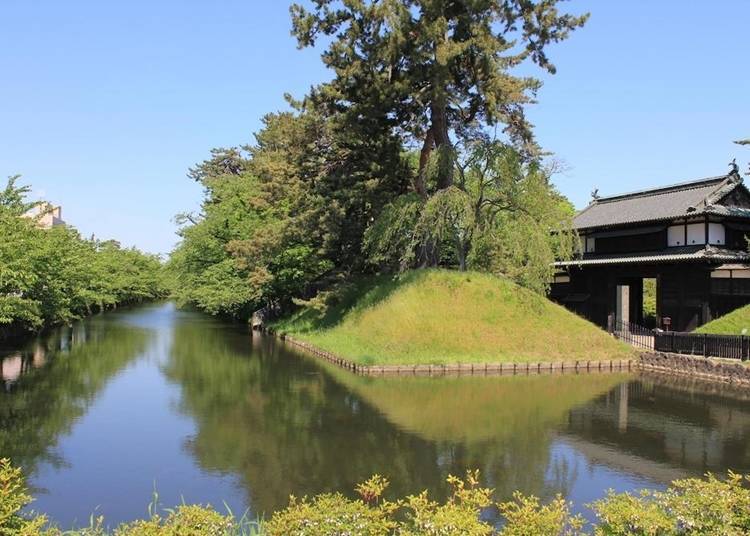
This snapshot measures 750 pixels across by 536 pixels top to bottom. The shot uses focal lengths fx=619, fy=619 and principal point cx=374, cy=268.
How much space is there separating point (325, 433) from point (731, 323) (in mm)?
23130

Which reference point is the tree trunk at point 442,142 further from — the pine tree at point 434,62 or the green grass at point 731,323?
the green grass at point 731,323

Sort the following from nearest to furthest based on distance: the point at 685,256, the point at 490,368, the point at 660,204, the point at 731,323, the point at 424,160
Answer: the point at 490,368
the point at 731,323
the point at 685,256
the point at 424,160
the point at 660,204

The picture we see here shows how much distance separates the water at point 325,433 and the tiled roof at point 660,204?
13.0m

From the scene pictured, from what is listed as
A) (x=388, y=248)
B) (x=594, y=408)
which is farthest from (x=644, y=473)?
(x=388, y=248)

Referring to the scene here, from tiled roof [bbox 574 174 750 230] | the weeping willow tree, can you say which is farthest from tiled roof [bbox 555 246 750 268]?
the weeping willow tree

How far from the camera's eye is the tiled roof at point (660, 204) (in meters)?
35.4

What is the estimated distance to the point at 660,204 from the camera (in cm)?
3900

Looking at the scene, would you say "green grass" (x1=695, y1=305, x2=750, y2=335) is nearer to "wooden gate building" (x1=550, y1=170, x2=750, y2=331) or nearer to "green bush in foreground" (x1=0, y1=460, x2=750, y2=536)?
"wooden gate building" (x1=550, y1=170, x2=750, y2=331)

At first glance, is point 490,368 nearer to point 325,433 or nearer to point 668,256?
point 668,256

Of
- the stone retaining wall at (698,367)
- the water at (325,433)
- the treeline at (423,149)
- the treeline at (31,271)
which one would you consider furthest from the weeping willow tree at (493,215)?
the treeline at (31,271)

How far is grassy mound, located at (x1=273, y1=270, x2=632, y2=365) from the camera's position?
3003 centimetres

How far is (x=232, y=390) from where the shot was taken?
23.3 meters

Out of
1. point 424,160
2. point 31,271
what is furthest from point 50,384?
point 424,160

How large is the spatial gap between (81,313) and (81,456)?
166ft
